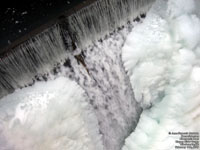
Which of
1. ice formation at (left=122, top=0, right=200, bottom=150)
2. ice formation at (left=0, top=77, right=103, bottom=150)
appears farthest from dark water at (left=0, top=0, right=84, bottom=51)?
ice formation at (left=122, top=0, right=200, bottom=150)

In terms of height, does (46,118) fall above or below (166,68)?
above

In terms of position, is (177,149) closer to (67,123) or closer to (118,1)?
(67,123)

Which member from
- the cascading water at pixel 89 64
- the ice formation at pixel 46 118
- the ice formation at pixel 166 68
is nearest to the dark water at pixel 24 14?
the cascading water at pixel 89 64

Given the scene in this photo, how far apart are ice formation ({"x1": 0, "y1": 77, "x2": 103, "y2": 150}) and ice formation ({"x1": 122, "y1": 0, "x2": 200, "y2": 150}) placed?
0.52 meters

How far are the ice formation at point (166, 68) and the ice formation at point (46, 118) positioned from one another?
1.70 feet

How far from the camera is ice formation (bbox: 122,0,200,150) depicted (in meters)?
2.68

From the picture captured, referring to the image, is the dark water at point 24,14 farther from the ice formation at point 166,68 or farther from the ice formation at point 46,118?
the ice formation at point 166,68

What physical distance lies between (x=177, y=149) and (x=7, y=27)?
1693 mm

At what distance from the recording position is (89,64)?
9.00ft

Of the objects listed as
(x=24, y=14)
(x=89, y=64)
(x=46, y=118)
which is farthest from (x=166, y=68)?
(x=24, y=14)

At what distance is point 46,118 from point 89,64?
589 mm

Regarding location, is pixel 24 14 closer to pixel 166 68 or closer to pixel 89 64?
pixel 89 64

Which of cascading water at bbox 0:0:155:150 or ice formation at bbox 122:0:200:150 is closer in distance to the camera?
cascading water at bbox 0:0:155:150

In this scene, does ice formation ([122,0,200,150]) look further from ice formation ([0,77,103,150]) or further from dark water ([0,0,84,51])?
dark water ([0,0,84,51])
